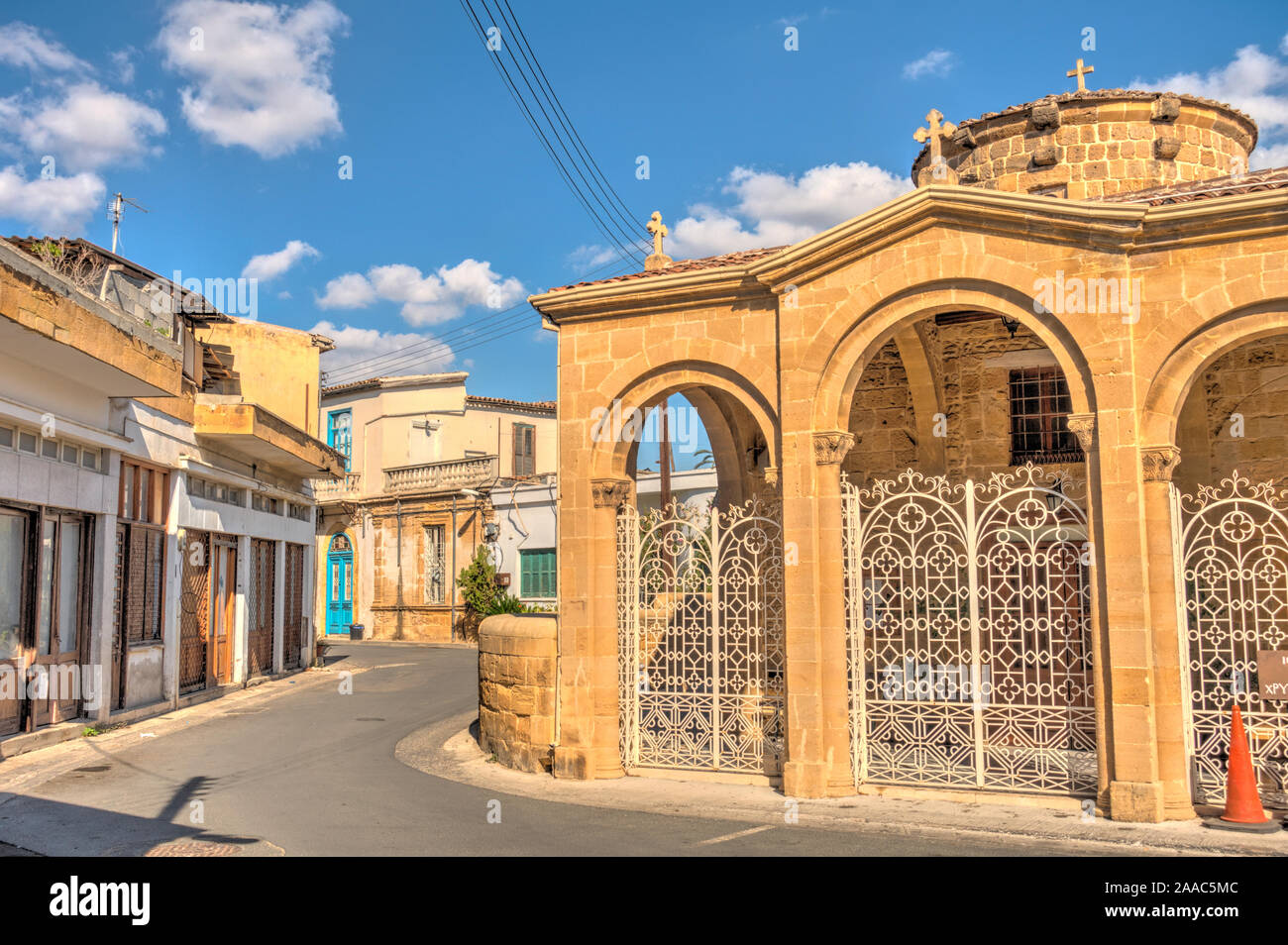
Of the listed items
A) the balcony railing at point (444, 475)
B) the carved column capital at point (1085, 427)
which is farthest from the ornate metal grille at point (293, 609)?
the carved column capital at point (1085, 427)

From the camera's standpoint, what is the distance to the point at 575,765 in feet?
33.6

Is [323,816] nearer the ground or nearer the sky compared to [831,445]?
nearer the ground

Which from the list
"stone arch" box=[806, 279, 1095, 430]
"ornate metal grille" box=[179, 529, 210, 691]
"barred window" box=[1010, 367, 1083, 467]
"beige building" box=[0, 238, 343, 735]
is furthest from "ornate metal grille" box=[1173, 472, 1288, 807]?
"ornate metal grille" box=[179, 529, 210, 691]

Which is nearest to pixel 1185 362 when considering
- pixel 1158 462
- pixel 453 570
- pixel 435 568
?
pixel 1158 462

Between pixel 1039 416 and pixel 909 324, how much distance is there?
166 inches

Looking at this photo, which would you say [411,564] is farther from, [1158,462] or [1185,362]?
[1185,362]

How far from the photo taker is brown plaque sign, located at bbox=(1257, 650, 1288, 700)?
27.5 ft

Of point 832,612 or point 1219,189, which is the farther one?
point 832,612

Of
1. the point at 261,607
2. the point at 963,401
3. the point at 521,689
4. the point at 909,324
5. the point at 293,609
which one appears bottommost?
the point at 521,689

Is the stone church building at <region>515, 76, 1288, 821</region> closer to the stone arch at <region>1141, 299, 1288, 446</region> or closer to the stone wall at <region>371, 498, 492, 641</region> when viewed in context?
the stone arch at <region>1141, 299, 1288, 446</region>

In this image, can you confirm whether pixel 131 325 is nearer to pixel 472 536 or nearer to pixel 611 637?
pixel 611 637

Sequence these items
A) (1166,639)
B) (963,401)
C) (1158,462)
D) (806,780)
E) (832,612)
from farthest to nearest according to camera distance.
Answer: (963,401) < (832,612) < (806,780) < (1158,462) < (1166,639)
